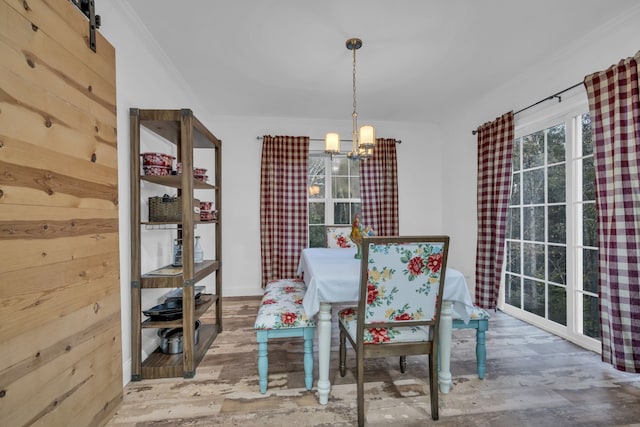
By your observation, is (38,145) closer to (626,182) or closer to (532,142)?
(626,182)

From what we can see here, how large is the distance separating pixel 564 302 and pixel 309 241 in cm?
279

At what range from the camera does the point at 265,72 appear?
272 centimetres

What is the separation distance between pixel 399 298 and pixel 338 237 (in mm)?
1864

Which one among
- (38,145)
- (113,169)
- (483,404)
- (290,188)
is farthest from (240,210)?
(483,404)

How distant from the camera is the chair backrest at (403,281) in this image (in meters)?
1.43

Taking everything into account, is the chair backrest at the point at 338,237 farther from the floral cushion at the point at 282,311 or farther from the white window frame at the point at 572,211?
the white window frame at the point at 572,211

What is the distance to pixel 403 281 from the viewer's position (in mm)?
1481

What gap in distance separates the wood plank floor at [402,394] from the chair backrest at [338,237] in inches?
47.9

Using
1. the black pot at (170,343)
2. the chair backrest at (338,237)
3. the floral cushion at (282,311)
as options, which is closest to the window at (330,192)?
the chair backrest at (338,237)

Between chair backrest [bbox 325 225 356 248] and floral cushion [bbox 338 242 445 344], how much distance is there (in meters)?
1.78

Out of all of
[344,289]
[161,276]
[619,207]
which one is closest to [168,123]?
[161,276]

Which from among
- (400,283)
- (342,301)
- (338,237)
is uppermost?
(338,237)

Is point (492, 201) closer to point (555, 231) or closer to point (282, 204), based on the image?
point (555, 231)

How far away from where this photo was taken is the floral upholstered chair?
4.72ft
